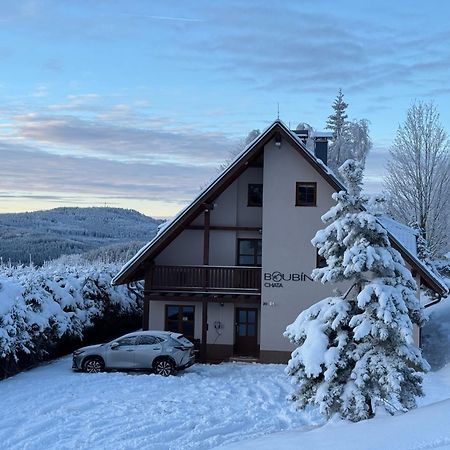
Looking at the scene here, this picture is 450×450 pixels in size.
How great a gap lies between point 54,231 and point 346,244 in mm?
80736

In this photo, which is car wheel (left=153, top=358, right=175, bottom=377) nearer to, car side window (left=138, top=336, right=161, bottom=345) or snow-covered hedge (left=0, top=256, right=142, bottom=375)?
car side window (left=138, top=336, right=161, bottom=345)

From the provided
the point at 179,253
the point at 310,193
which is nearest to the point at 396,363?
the point at 310,193

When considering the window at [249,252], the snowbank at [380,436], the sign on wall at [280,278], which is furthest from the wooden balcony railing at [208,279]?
the snowbank at [380,436]

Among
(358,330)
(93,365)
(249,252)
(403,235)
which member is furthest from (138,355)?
(403,235)

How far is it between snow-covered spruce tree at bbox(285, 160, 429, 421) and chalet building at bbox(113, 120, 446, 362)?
1134 cm

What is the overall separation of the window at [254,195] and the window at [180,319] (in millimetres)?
4945

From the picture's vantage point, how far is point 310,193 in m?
24.0

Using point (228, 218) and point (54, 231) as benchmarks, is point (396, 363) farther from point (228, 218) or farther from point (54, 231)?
point (54, 231)

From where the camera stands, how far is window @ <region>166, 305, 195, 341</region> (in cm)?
2484

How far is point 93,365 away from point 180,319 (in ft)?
16.7

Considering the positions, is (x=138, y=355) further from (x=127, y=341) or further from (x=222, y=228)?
(x=222, y=228)

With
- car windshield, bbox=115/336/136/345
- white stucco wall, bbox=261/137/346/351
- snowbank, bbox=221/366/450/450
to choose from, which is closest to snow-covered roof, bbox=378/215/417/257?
white stucco wall, bbox=261/137/346/351

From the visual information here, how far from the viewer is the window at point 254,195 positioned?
83.0ft

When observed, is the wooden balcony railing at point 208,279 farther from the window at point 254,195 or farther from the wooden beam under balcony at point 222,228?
the window at point 254,195
